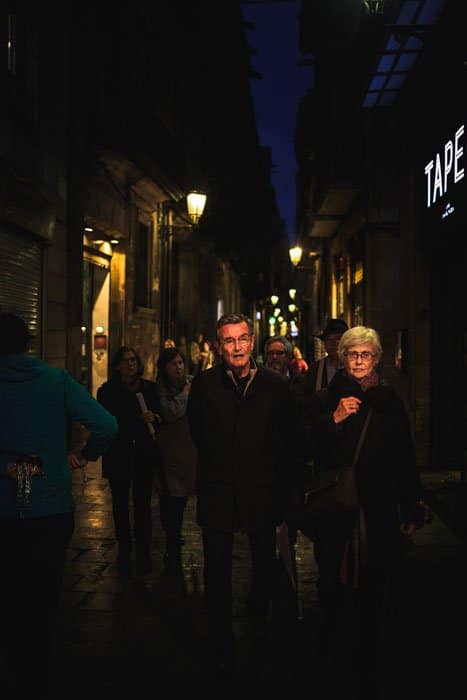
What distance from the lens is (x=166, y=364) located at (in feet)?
23.7

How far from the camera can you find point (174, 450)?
23.2 feet

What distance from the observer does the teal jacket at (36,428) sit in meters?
3.94

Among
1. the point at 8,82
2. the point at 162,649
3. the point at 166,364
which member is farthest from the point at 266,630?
the point at 8,82

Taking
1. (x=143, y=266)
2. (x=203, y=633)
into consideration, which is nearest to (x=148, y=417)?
(x=203, y=633)

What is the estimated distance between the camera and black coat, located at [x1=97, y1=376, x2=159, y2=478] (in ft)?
22.7

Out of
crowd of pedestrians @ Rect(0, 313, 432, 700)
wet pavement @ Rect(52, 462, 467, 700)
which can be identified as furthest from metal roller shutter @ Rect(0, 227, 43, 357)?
crowd of pedestrians @ Rect(0, 313, 432, 700)

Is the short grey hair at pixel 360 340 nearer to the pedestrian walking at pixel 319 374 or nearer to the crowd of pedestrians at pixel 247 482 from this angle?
the crowd of pedestrians at pixel 247 482

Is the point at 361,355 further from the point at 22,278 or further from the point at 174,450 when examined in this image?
the point at 22,278

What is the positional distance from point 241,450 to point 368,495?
710 mm

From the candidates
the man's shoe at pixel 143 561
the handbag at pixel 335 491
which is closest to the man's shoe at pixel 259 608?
the handbag at pixel 335 491

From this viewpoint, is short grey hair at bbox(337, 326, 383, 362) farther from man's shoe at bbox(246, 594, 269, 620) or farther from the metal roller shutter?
the metal roller shutter

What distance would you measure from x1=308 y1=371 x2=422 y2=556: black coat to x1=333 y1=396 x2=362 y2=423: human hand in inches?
1.6

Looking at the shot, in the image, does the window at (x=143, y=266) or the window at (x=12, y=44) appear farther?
the window at (x=143, y=266)

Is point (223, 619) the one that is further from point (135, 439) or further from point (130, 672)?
point (135, 439)
